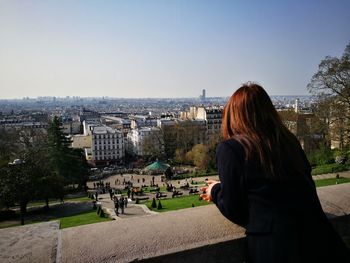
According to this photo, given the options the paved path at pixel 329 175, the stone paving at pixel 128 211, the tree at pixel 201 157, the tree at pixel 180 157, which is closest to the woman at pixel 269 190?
the stone paving at pixel 128 211

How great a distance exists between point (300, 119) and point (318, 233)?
36.7 metres

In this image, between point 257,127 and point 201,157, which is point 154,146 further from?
point 257,127

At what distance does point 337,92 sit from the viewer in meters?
24.3

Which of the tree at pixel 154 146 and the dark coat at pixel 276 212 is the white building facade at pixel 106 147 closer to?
the tree at pixel 154 146

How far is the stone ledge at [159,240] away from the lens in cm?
253

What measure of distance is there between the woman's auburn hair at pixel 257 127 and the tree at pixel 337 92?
23138mm

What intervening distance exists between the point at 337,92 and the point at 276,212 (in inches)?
960

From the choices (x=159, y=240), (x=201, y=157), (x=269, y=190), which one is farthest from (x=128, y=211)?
(x=201, y=157)

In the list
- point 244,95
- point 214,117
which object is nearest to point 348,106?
point 244,95

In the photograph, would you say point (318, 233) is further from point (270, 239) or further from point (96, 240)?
point (96, 240)

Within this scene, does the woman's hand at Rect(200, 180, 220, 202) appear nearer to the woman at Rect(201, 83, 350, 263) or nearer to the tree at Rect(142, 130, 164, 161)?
the woman at Rect(201, 83, 350, 263)

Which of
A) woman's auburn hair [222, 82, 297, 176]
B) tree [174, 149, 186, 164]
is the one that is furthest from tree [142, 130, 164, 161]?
woman's auburn hair [222, 82, 297, 176]

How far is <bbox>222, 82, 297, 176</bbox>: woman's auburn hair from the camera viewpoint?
95.2 inches

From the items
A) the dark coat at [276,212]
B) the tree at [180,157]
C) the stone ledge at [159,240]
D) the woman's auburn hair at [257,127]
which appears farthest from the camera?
the tree at [180,157]
